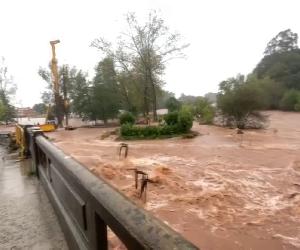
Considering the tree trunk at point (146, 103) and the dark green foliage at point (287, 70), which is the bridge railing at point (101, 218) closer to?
the tree trunk at point (146, 103)

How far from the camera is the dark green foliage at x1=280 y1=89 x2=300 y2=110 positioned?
145 ft

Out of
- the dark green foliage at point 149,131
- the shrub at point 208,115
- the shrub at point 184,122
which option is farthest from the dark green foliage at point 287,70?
the dark green foliage at point 149,131

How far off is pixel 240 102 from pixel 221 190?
17225 millimetres

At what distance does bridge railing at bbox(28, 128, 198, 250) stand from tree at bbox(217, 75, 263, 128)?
22.3 meters

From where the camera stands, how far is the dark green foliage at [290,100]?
4431 cm

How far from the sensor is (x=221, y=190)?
7.87m

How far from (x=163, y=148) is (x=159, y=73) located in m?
19.3

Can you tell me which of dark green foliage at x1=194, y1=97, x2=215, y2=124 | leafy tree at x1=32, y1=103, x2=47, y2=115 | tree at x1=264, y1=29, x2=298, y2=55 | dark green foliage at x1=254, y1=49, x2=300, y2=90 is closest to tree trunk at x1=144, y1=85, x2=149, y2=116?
dark green foliage at x1=194, y1=97, x2=215, y2=124

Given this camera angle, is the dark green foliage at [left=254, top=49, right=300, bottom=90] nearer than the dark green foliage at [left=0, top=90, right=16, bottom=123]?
No

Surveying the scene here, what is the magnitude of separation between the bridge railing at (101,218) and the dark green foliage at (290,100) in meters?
45.9

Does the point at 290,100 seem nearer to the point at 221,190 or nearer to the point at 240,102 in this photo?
the point at 240,102

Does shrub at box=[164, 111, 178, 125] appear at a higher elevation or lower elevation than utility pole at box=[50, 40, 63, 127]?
lower

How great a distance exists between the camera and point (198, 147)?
1576 centimetres

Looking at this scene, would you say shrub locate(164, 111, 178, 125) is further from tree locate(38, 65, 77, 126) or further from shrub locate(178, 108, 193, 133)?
tree locate(38, 65, 77, 126)
